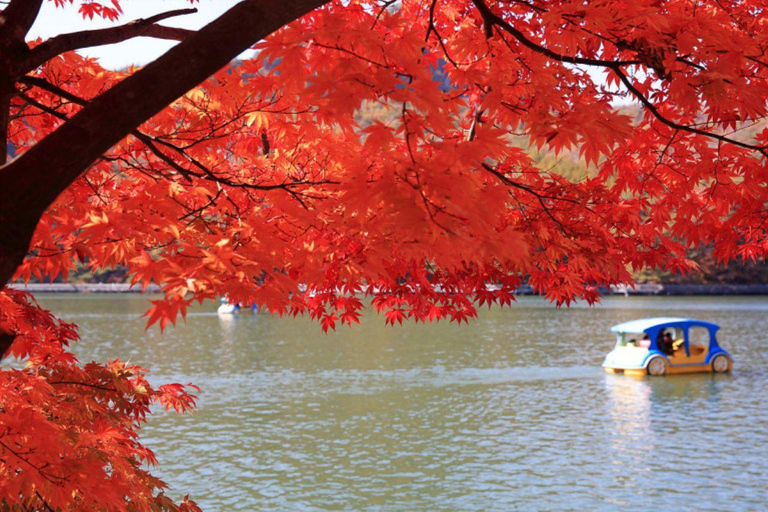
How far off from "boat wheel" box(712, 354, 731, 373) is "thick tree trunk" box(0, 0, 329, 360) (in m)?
30.1

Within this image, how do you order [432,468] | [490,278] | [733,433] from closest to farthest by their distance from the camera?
1. [490,278]
2. [432,468]
3. [733,433]

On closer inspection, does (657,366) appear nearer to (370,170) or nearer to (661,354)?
(661,354)

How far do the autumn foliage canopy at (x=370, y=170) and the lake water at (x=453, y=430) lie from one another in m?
4.41

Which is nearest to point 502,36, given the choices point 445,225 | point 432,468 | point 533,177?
point 533,177

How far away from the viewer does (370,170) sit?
344 cm

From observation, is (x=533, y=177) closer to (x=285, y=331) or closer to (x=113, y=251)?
(x=113, y=251)

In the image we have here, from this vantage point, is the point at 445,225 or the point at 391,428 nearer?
the point at 445,225

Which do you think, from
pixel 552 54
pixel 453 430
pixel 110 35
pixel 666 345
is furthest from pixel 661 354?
pixel 110 35

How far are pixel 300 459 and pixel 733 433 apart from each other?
35.6ft

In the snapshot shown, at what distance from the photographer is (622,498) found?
13961mm

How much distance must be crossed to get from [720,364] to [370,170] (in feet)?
96.8

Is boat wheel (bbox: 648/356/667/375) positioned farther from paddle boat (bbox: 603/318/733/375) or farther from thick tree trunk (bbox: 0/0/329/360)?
thick tree trunk (bbox: 0/0/329/360)

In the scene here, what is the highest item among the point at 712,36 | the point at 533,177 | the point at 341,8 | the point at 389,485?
the point at 341,8

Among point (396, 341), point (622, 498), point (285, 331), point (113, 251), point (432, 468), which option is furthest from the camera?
point (285, 331)
